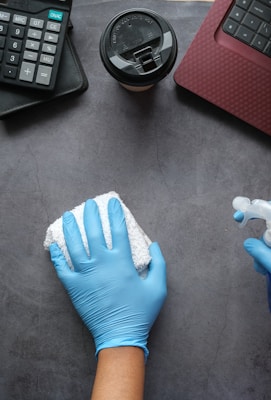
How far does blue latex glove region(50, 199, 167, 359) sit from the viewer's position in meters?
0.74

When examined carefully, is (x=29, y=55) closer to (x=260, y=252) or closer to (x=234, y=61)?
(x=234, y=61)

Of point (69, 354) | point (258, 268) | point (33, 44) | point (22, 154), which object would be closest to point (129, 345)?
point (69, 354)

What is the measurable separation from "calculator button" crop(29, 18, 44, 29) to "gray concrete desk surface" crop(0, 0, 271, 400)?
0.24ft

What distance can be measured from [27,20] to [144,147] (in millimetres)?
275

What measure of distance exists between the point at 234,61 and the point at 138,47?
16 centimetres

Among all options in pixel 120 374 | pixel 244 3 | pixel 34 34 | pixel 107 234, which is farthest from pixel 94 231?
pixel 244 3

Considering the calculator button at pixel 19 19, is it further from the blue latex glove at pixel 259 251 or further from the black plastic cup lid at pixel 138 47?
the blue latex glove at pixel 259 251

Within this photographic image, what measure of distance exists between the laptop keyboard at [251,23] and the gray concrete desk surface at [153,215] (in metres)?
0.07

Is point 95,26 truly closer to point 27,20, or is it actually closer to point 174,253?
point 27,20

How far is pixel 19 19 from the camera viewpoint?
74 centimetres

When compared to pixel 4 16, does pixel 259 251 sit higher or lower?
lower

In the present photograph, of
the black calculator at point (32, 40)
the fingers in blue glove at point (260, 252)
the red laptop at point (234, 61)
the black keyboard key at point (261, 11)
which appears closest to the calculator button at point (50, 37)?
the black calculator at point (32, 40)

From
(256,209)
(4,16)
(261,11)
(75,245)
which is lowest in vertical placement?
(75,245)

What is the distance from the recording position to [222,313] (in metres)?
0.79
